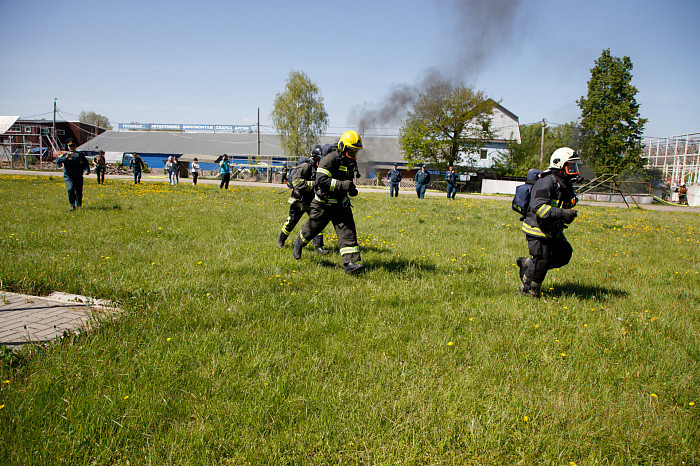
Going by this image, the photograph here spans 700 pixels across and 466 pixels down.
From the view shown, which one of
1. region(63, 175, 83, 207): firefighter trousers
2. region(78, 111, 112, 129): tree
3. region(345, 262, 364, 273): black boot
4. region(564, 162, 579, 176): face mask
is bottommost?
region(345, 262, 364, 273): black boot

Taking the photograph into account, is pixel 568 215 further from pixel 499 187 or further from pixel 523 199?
pixel 499 187

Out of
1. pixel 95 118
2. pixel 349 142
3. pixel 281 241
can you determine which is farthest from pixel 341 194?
pixel 95 118

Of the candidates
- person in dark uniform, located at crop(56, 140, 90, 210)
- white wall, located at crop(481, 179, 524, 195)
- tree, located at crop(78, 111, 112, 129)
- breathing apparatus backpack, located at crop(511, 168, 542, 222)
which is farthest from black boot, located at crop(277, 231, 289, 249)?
tree, located at crop(78, 111, 112, 129)

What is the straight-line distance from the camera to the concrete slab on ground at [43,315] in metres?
3.67

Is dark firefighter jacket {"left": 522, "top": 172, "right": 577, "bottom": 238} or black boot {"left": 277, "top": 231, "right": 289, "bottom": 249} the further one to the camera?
black boot {"left": 277, "top": 231, "right": 289, "bottom": 249}

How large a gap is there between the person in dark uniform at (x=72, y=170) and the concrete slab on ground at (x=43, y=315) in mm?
7507

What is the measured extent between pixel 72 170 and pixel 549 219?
37.7 ft

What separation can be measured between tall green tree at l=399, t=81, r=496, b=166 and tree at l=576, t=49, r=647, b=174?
1081 cm

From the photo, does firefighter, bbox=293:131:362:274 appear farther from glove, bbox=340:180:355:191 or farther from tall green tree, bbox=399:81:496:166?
tall green tree, bbox=399:81:496:166

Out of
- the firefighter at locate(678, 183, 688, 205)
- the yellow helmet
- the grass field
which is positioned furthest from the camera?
the firefighter at locate(678, 183, 688, 205)

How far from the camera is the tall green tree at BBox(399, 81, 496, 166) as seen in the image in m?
47.1

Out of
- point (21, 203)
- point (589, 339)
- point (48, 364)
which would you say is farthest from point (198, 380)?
point (21, 203)

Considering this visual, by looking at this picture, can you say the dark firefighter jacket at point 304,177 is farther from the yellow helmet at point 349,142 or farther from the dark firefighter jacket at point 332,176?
the yellow helmet at point 349,142

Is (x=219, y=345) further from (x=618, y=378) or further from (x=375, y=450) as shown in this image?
(x=618, y=378)
